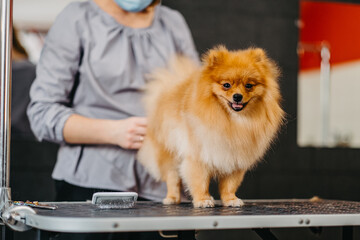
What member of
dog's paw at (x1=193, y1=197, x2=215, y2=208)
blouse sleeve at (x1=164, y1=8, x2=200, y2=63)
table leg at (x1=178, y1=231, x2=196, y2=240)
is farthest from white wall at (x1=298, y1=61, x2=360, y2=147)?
table leg at (x1=178, y1=231, x2=196, y2=240)

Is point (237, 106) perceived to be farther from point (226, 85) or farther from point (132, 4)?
point (132, 4)

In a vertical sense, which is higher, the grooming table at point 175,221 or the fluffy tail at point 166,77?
the fluffy tail at point 166,77

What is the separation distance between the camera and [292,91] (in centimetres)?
346

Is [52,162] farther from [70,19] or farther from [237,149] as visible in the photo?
[237,149]

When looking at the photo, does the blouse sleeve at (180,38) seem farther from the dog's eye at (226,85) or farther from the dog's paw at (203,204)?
the dog's paw at (203,204)

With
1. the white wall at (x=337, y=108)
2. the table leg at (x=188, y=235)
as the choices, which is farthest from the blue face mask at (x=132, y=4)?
the white wall at (x=337, y=108)

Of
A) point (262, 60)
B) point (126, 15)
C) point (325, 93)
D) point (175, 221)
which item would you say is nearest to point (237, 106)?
point (262, 60)

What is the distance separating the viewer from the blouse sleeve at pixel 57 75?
1652 mm

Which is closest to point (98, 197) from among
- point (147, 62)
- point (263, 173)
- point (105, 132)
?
point (105, 132)

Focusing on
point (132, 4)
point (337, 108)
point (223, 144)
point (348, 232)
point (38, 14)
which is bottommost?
point (348, 232)

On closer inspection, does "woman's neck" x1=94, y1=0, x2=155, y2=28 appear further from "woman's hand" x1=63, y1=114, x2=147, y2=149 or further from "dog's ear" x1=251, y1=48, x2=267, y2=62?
"dog's ear" x1=251, y1=48, x2=267, y2=62

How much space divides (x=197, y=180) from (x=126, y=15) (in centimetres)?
72

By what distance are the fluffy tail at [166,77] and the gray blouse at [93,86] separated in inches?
1.9

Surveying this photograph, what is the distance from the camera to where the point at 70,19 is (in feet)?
5.57
